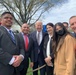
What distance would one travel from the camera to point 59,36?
4.31 m

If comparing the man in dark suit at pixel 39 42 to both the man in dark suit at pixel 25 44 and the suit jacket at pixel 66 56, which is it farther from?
the suit jacket at pixel 66 56

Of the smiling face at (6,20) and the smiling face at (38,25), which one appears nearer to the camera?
the smiling face at (6,20)

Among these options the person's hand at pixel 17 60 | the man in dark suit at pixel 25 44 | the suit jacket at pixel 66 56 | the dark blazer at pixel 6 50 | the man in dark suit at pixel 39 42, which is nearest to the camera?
the suit jacket at pixel 66 56

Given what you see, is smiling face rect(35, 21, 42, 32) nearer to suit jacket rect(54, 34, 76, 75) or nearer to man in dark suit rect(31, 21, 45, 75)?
man in dark suit rect(31, 21, 45, 75)

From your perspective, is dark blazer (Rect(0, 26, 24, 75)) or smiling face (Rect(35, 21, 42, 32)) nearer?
dark blazer (Rect(0, 26, 24, 75))

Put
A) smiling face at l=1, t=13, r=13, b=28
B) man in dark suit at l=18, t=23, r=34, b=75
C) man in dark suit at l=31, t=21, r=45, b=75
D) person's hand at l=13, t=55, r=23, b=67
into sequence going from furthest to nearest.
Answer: man in dark suit at l=31, t=21, r=45, b=75 < man in dark suit at l=18, t=23, r=34, b=75 < smiling face at l=1, t=13, r=13, b=28 < person's hand at l=13, t=55, r=23, b=67

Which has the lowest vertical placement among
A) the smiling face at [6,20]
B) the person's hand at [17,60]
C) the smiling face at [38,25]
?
the person's hand at [17,60]

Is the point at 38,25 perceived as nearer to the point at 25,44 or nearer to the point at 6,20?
the point at 25,44

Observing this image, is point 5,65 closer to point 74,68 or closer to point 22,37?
point 74,68

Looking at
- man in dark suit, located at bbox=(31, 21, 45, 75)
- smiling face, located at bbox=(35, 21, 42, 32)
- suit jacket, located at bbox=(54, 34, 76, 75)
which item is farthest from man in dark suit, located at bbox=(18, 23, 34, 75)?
suit jacket, located at bbox=(54, 34, 76, 75)

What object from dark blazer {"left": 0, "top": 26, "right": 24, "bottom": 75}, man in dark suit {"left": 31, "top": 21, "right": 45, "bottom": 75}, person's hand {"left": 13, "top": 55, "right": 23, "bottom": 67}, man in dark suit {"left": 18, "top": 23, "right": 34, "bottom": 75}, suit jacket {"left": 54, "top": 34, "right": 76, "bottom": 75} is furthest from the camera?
man in dark suit {"left": 31, "top": 21, "right": 45, "bottom": 75}

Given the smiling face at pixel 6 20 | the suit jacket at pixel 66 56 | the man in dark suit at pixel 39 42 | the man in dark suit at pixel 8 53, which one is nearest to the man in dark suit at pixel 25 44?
the man in dark suit at pixel 39 42

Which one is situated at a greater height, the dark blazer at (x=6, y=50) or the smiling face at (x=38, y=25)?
the smiling face at (x=38, y=25)

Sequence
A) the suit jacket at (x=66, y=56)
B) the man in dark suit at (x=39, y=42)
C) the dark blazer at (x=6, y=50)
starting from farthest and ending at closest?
the man in dark suit at (x=39, y=42) → the dark blazer at (x=6, y=50) → the suit jacket at (x=66, y=56)
